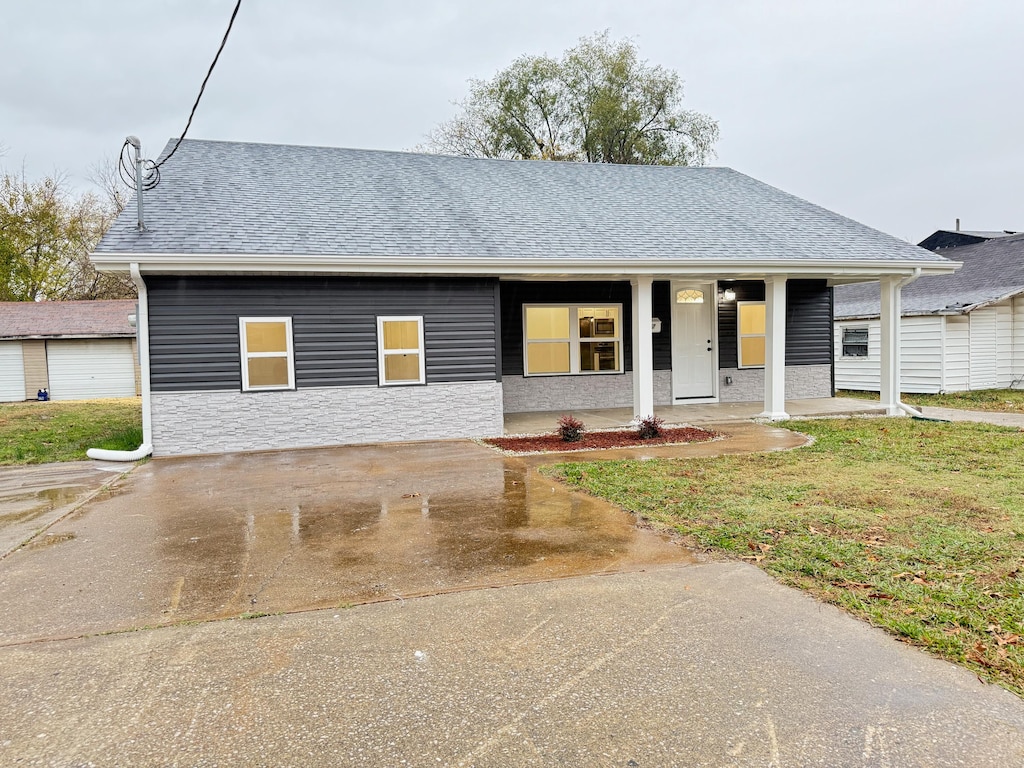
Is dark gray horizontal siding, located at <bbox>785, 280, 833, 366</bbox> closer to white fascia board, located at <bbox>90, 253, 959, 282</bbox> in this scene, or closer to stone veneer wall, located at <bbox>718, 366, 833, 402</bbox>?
stone veneer wall, located at <bbox>718, 366, 833, 402</bbox>

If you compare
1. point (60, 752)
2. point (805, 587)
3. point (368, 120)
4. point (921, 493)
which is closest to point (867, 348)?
point (921, 493)

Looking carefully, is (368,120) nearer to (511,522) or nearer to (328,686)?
(511,522)

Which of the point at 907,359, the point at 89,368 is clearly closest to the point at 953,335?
the point at 907,359

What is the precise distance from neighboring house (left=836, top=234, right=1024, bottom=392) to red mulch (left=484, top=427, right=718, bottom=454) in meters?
9.60

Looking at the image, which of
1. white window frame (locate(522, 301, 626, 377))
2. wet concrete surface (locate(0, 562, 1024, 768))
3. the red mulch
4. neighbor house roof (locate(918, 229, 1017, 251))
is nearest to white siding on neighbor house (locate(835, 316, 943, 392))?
white window frame (locate(522, 301, 626, 377))

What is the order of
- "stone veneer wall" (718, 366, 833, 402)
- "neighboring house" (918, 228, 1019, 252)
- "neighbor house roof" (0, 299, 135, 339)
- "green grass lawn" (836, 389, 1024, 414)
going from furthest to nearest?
"neighboring house" (918, 228, 1019, 252) → "neighbor house roof" (0, 299, 135, 339) → "stone veneer wall" (718, 366, 833, 402) → "green grass lawn" (836, 389, 1024, 414)

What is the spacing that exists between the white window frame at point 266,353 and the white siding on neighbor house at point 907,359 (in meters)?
14.9

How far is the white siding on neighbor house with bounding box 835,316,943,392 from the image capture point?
53.8ft

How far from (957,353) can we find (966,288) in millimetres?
2830

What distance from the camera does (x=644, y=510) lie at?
5.69m

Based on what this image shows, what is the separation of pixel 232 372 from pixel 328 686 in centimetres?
777

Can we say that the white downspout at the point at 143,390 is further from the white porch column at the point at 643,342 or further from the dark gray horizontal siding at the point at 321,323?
the white porch column at the point at 643,342

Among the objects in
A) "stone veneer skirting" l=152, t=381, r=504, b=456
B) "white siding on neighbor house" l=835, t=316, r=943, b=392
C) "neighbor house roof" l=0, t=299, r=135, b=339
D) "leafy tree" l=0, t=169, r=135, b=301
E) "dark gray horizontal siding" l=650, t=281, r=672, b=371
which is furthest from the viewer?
"leafy tree" l=0, t=169, r=135, b=301

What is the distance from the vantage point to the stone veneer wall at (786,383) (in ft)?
45.9
